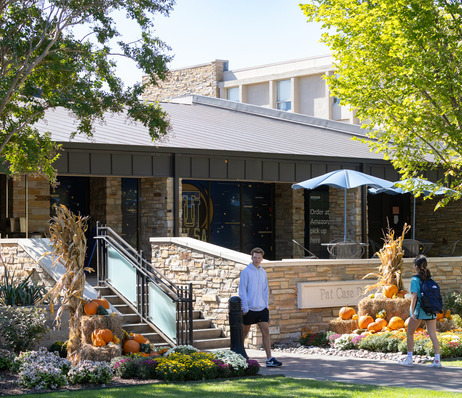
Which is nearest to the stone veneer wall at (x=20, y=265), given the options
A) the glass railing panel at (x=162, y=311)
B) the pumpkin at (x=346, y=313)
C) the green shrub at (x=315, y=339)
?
the glass railing panel at (x=162, y=311)

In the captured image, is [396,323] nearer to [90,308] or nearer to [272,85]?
[90,308]

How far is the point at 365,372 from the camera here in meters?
10.9

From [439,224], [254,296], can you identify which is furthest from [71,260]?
[439,224]

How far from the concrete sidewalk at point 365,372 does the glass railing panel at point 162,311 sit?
5.19ft

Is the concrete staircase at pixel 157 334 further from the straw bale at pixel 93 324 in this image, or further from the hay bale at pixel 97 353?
the hay bale at pixel 97 353

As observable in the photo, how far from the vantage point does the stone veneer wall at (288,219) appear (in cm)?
2311

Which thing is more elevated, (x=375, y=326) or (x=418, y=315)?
(x=418, y=315)

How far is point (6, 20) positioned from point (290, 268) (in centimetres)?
712

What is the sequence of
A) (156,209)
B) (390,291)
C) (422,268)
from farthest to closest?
(156,209), (390,291), (422,268)

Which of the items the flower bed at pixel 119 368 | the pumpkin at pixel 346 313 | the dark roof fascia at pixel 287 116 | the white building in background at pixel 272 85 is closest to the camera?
the flower bed at pixel 119 368

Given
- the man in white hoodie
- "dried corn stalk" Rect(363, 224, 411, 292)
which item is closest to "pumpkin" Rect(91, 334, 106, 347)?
the man in white hoodie

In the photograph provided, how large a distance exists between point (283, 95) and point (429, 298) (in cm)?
4068

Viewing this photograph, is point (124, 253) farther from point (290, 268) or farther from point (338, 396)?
point (338, 396)

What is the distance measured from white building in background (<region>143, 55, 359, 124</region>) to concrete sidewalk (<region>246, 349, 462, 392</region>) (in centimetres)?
3533
